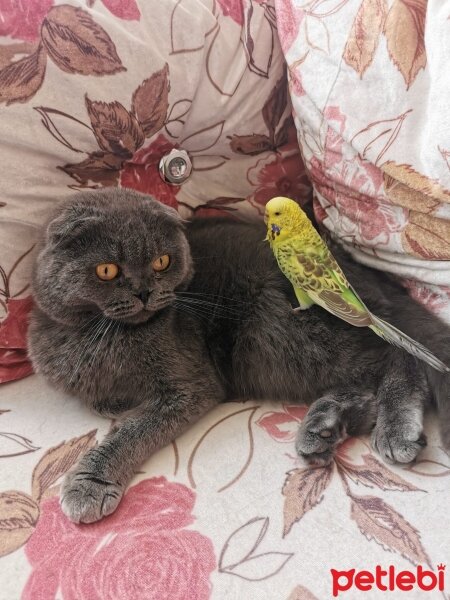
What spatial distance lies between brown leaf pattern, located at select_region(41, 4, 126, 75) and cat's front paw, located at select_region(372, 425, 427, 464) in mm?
838

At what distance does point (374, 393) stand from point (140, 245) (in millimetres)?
530

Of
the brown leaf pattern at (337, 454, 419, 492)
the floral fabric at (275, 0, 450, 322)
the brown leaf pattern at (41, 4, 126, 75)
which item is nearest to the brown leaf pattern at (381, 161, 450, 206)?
the floral fabric at (275, 0, 450, 322)

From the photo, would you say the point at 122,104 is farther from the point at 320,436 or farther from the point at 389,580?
the point at 389,580

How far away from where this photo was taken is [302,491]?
798 millimetres

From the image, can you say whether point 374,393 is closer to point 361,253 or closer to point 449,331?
point 449,331

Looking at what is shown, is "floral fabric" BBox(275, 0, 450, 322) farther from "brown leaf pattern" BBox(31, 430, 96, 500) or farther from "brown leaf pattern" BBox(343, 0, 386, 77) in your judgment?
"brown leaf pattern" BBox(31, 430, 96, 500)

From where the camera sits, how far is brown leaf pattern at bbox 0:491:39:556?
0.73 m

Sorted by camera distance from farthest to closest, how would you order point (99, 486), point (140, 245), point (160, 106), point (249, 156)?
point (249, 156) → point (160, 106) → point (140, 245) → point (99, 486)

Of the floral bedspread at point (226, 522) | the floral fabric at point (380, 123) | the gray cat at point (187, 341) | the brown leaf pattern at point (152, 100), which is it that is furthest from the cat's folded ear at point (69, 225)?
the floral fabric at point (380, 123)

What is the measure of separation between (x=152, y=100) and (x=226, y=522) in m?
0.79

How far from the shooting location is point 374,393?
0.98 metres

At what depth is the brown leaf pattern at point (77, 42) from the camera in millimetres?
919

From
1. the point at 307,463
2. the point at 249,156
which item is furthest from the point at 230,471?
the point at 249,156

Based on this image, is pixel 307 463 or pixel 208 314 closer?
pixel 307 463
